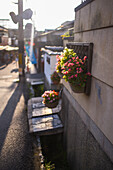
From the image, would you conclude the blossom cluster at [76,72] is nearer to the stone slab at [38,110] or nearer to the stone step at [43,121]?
the stone step at [43,121]

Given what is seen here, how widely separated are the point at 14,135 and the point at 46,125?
153 centimetres

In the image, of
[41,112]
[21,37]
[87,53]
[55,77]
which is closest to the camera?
[87,53]

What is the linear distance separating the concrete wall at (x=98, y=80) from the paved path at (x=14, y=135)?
81.3 inches

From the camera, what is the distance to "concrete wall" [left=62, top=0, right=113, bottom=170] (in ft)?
10.8

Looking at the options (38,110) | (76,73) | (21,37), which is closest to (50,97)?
(38,110)

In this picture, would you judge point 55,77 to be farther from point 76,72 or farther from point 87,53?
point 76,72

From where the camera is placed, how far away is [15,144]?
627 cm

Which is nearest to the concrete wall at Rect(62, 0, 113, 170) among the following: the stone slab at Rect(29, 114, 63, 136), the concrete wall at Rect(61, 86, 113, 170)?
the concrete wall at Rect(61, 86, 113, 170)

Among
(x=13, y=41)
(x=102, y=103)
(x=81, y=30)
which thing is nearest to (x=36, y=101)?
(x=81, y=30)

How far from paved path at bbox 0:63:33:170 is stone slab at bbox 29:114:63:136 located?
14.7 inches

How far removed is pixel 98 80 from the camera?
12.7ft

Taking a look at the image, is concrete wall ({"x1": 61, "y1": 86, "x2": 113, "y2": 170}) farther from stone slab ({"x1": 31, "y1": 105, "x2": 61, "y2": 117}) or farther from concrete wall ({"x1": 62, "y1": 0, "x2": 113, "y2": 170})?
stone slab ({"x1": 31, "y1": 105, "x2": 61, "y2": 117})

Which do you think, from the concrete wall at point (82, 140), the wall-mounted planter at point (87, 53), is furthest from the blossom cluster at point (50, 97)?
the wall-mounted planter at point (87, 53)

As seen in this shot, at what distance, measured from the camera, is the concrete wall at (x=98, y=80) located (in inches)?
130
